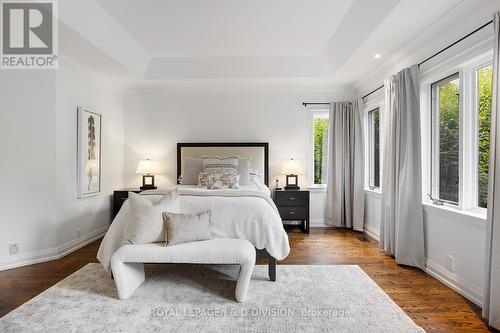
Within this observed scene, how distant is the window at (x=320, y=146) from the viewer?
5141 mm

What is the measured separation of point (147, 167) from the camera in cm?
477

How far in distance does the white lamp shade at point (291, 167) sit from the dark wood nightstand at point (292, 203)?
1.12ft

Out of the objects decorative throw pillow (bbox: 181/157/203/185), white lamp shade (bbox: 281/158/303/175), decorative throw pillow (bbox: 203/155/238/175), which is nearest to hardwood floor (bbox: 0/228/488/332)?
white lamp shade (bbox: 281/158/303/175)

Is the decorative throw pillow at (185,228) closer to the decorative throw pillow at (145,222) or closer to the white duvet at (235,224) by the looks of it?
the decorative throw pillow at (145,222)

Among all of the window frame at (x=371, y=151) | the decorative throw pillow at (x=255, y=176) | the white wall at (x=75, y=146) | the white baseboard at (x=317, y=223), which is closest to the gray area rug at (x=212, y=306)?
the white wall at (x=75, y=146)

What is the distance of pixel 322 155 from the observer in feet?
16.9

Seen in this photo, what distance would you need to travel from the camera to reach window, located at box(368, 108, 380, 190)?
179 inches

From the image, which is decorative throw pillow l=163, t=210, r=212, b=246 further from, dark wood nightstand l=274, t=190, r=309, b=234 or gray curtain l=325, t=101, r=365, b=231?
gray curtain l=325, t=101, r=365, b=231

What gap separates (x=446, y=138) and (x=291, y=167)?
2.28 m

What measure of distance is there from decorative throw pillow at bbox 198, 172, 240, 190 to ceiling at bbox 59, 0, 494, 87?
5.27 feet

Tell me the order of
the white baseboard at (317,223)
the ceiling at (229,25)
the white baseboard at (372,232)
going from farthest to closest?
the white baseboard at (317,223) < the white baseboard at (372,232) < the ceiling at (229,25)

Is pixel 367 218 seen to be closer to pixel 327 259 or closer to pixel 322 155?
pixel 322 155

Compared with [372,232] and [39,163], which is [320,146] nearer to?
[372,232]

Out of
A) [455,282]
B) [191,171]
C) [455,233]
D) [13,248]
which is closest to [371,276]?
[455,282]
